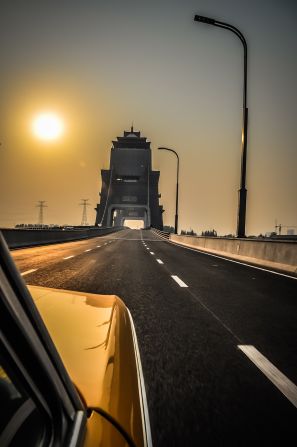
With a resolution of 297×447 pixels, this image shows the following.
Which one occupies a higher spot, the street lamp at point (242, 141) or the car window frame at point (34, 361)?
the street lamp at point (242, 141)

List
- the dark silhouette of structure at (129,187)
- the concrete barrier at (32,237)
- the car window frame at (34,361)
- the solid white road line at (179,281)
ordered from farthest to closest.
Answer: the dark silhouette of structure at (129,187) → the concrete barrier at (32,237) → the solid white road line at (179,281) → the car window frame at (34,361)

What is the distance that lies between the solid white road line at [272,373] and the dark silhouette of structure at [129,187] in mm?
107731

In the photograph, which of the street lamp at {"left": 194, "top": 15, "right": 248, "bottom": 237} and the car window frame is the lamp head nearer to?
the street lamp at {"left": 194, "top": 15, "right": 248, "bottom": 237}

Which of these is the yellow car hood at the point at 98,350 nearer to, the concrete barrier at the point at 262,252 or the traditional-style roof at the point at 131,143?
the concrete barrier at the point at 262,252

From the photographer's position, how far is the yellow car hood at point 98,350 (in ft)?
4.44

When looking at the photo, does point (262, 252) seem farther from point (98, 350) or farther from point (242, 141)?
point (98, 350)

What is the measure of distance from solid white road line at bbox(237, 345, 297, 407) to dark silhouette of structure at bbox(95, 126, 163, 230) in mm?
107731

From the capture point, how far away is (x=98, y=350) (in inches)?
68.7

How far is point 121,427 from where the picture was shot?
123 cm

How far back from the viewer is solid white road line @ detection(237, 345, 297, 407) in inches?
101

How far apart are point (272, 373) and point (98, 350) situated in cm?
190

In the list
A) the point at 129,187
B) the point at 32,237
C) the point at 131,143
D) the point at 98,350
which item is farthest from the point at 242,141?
the point at 131,143

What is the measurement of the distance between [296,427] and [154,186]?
121253 millimetres

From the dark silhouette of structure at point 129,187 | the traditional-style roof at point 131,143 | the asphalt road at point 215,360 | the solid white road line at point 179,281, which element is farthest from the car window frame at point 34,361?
the traditional-style roof at point 131,143
